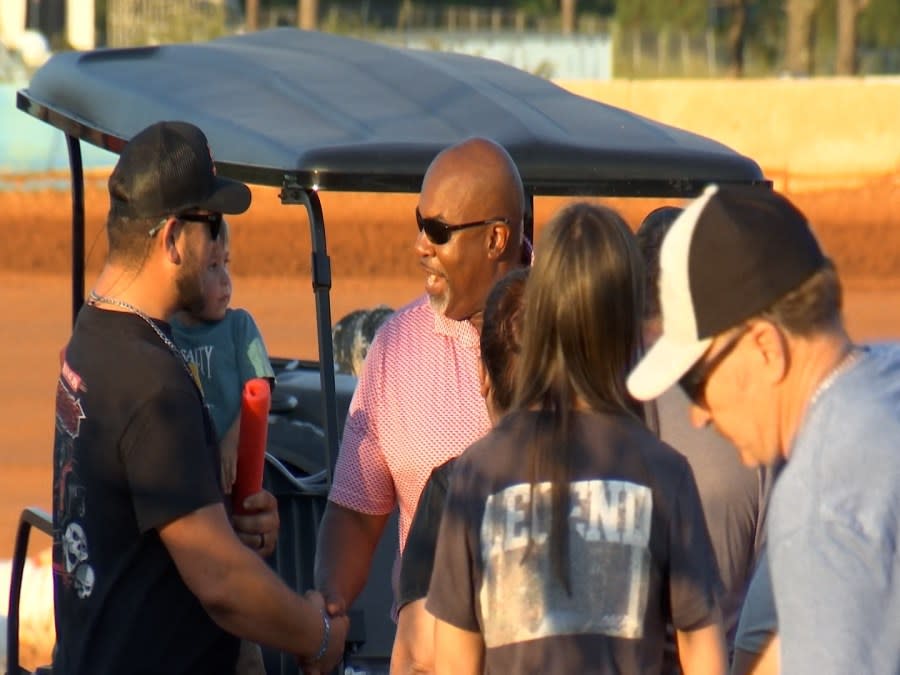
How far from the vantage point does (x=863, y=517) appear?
78.0 inches

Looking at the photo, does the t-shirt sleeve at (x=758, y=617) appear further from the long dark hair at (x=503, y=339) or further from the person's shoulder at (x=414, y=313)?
the person's shoulder at (x=414, y=313)

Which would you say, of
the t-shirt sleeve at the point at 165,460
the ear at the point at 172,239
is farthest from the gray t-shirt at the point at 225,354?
the t-shirt sleeve at the point at 165,460

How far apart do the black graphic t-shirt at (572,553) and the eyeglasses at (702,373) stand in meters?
0.40

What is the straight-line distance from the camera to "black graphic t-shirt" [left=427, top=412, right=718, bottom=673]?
2.58 meters

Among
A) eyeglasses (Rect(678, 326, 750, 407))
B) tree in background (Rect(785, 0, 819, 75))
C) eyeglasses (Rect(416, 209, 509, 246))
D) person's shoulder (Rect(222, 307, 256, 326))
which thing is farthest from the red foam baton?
tree in background (Rect(785, 0, 819, 75))

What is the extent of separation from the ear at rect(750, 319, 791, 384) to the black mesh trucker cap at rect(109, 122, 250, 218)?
1437mm

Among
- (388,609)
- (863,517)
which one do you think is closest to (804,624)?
(863,517)

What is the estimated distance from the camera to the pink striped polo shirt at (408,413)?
3412mm

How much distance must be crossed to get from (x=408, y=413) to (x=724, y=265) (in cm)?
143

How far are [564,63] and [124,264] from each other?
37017 mm

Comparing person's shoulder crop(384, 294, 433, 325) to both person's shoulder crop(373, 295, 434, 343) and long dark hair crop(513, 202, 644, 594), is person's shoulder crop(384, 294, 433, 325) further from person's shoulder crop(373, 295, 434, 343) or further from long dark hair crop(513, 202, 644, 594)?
long dark hair crop(513, 202, 644, 594)

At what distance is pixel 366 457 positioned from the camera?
3510 mm

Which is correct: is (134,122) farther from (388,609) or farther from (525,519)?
(525,519)

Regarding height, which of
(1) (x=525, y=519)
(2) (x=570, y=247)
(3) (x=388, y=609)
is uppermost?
(2) (x=570, y=247)
